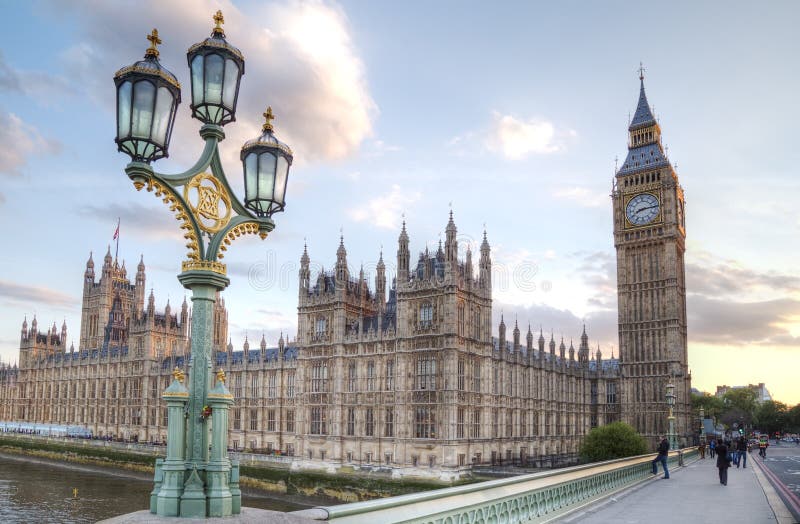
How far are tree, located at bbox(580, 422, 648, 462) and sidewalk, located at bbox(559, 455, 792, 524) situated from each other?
27.3 m

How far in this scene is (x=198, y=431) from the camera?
7.43m

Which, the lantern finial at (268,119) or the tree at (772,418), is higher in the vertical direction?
the lantern finial at (268,119)

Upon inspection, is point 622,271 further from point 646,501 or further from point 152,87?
point 152,87

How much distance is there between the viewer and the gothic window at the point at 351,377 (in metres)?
60.9

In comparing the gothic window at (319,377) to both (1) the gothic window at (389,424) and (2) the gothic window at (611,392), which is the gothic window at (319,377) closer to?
(1) the gothic window at (389,424)

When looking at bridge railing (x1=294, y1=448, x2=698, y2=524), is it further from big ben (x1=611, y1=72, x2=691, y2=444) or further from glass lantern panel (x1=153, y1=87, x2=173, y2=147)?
big ben (x1=611, y1=72, x2=691, y2=444)

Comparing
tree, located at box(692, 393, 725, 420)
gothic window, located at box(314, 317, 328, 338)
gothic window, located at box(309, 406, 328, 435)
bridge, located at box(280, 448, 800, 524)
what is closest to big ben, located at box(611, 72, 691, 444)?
gothic window, located at box(309, 406, 328, 435)

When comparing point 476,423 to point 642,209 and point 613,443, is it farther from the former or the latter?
point 642,209

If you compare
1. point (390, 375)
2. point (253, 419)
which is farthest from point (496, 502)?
point (253, 419)

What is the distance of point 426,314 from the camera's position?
2253 inches

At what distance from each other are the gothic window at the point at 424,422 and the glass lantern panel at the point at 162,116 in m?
49.6

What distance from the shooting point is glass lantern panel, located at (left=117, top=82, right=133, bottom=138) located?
7.66m

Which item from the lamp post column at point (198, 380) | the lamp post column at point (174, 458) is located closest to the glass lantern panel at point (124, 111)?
the lamp post column at point (198, 380)

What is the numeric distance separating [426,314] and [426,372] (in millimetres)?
4882
